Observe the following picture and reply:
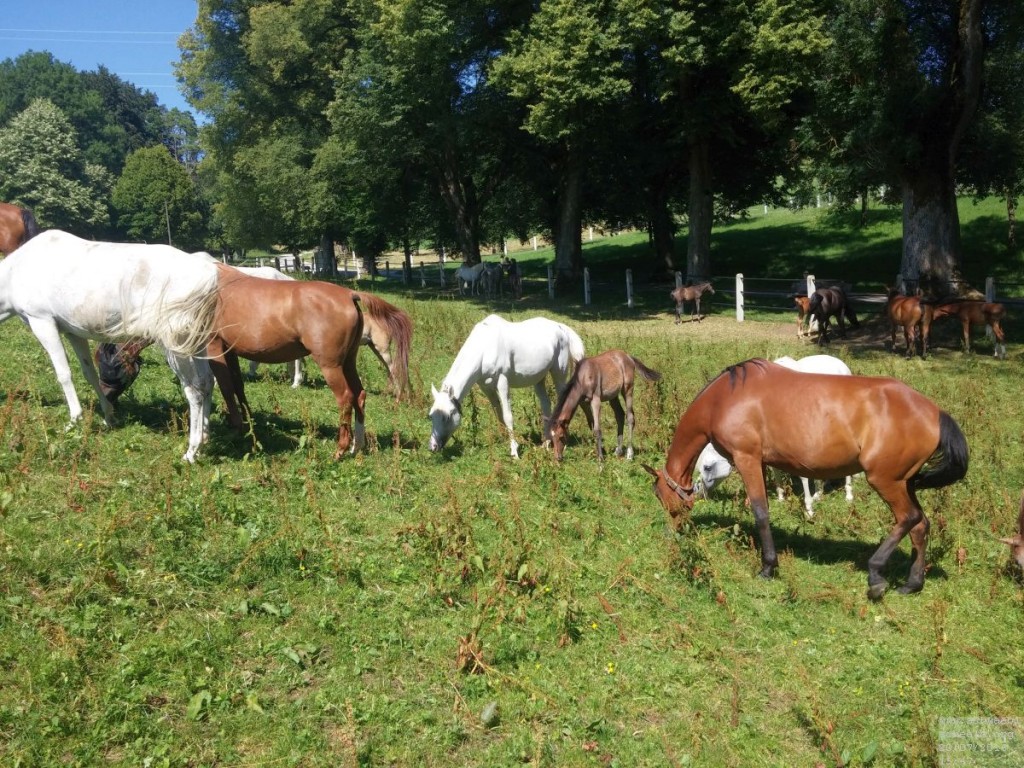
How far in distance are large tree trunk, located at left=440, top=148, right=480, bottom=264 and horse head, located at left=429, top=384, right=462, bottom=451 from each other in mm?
23799

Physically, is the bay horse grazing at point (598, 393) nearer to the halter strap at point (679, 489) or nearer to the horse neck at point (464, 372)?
the horse neck at point (464, 372)

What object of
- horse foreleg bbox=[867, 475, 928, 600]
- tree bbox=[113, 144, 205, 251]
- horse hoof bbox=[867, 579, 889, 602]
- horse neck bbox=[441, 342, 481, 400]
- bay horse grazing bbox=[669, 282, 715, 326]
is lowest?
horse hoof bbox=[867, 579, 889, 602]

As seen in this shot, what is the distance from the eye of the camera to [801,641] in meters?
5.92

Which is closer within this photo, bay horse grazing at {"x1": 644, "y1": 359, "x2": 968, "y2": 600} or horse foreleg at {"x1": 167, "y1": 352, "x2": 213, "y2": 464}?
bay horse grazing at {"x1": 644, "y1": 359, "x2": 968, "y2": 600}

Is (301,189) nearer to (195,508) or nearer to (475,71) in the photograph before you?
(475,71)

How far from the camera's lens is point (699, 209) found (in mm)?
25391

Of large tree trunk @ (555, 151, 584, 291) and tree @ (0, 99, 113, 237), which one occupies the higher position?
tree @ (0, 99, 113, 237)

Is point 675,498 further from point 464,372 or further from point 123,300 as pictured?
point 123,300

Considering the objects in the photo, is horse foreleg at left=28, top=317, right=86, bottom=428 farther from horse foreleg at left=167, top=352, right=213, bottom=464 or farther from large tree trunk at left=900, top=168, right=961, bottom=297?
large tree trunk at left=900, top=168, right=961, bottom=297

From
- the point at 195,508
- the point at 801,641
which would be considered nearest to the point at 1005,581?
the point at 801,641

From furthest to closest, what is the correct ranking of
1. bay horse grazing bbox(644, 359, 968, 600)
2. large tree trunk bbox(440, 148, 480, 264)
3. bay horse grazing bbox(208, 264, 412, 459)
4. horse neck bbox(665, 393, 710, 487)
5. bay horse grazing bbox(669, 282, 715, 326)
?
large tree trunk bbox(440, 148, 480, 264), bay horse grazing bbox(669, 282, 715, 326), bay horse grazing bbox(208, 264, 412, 459), horse neck bbox(665, 393, 710, 487), bay horse grazing bbox(644, 359, 968, 600)

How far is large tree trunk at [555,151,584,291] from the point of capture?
28625 millimetres

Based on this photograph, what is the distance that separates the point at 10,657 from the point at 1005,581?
24.9ft

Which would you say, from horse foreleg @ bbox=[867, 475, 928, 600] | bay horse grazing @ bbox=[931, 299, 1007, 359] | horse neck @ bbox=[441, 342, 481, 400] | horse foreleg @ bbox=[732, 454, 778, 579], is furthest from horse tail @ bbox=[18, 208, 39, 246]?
bay horse grazing @ bbox=[931, 299, 1007, 359]
